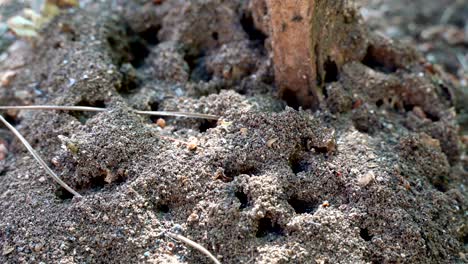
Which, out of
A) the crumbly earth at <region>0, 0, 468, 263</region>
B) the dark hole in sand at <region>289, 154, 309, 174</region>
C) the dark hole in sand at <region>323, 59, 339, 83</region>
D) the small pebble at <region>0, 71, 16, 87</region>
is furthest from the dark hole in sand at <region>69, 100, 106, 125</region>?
the dark hole in sand at <region>323, 59, 339, 83</region>

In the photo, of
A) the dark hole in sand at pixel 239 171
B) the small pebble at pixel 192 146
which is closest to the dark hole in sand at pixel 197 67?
the small pebble at pixel 192 146

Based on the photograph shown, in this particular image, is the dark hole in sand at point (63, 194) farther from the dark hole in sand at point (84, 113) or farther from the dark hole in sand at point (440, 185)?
the dark hole in sand at point (440, 185)

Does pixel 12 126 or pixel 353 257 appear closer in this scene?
pixel 353 257

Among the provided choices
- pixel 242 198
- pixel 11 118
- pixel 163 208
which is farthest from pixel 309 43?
pixel 11 118

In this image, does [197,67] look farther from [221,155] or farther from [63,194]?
[63,194]

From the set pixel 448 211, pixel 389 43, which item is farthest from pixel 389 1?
pixel 448 211

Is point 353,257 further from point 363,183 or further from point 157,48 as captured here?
point 157,48
